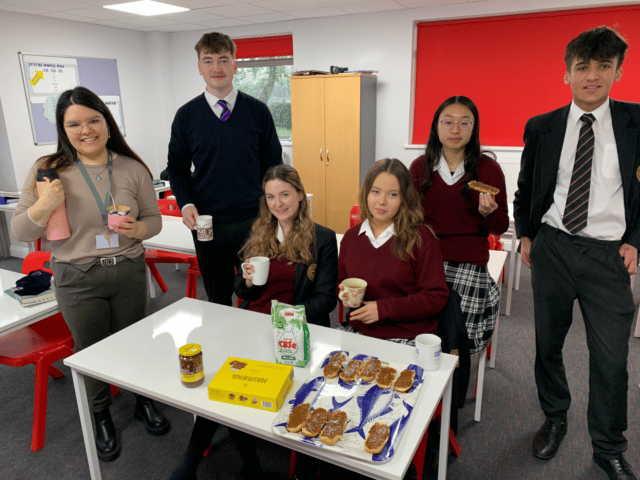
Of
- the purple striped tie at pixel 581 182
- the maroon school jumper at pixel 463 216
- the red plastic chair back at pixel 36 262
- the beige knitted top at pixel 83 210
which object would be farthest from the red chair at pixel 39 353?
the purple striped tie at pixel 581 182

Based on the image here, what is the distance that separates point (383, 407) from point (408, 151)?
4955 mm

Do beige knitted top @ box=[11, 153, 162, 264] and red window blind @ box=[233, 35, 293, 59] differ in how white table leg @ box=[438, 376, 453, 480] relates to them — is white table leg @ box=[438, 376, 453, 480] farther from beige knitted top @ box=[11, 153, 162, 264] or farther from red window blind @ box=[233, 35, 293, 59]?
red window blind @ box=[233, 35, 293, 59]

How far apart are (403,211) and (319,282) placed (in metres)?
Result: 0.49

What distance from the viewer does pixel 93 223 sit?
2.00 metres

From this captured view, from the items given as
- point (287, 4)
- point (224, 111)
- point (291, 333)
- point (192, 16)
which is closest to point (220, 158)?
point (224, 111)

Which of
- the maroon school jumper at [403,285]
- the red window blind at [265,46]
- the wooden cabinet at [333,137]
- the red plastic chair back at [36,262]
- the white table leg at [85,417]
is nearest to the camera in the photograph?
the white table leg at [85,417]

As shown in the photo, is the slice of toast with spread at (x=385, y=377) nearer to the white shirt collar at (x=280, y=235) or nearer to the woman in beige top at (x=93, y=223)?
the white shirt collar at (x=280, y=235)

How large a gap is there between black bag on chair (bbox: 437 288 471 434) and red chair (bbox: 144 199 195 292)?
238cm

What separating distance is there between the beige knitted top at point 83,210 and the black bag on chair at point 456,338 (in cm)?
144

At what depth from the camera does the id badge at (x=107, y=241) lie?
78.7 inches

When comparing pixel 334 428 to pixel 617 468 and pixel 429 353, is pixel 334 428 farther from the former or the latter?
pixel 617 468

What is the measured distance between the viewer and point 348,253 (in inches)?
76.7

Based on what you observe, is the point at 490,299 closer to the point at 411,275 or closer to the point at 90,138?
the point at 411,275

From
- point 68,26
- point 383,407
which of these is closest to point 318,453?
point 383,407
